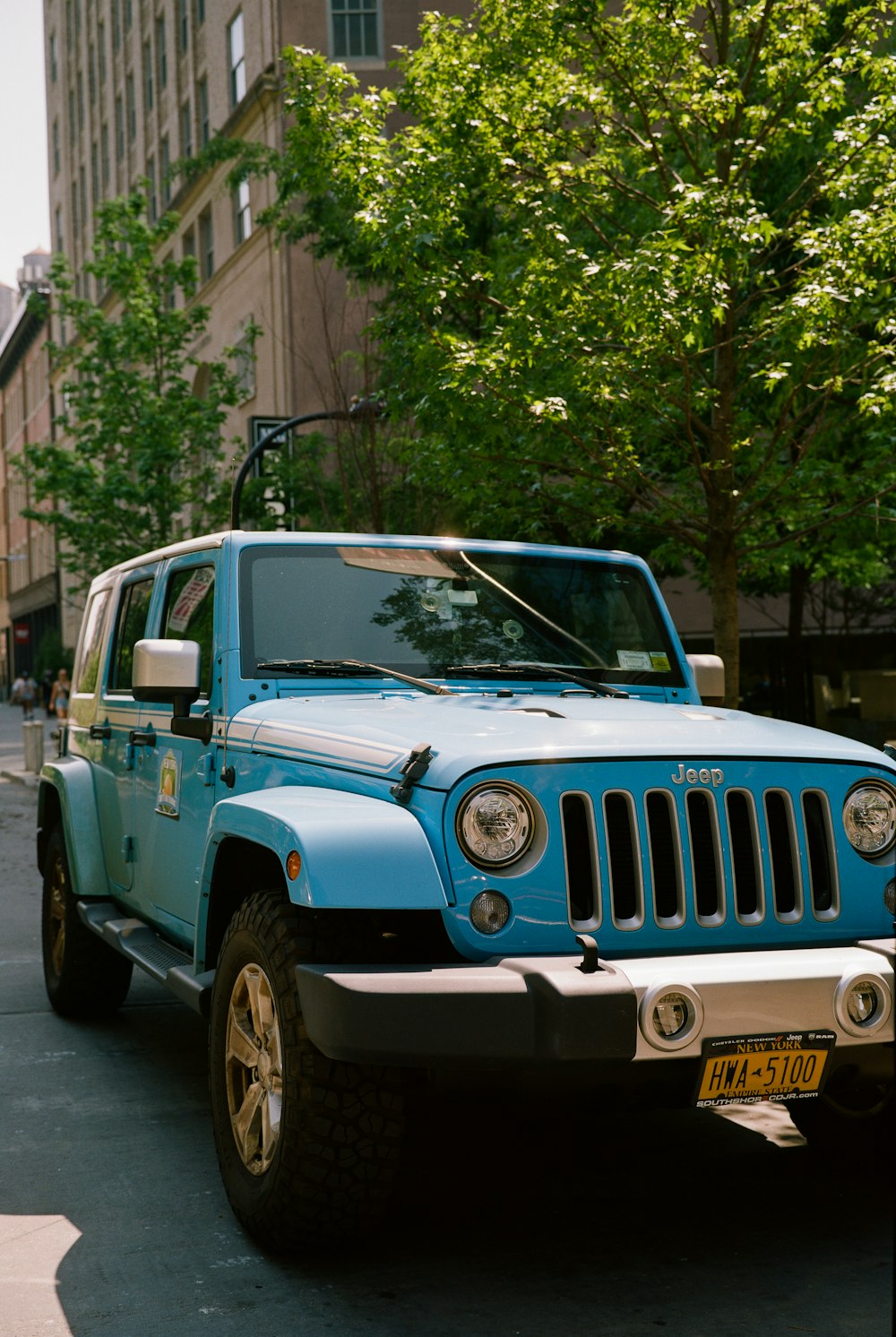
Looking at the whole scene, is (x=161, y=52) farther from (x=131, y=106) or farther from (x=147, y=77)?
(x=131, y=106)

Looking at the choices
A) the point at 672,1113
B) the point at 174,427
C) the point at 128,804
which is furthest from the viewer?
the point at 174,427

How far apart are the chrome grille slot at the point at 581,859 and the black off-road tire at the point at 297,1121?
627 millimetres

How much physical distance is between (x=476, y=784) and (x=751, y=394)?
9.58 metres

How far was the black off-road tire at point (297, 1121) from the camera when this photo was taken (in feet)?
12.2

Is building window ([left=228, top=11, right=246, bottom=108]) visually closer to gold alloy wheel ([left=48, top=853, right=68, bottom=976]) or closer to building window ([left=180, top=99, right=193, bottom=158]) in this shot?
building window ([left=180, top=99, right=193, bottom=158])

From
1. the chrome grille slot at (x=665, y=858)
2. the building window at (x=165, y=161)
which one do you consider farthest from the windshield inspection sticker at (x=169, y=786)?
the building window at (x=165, y=161)

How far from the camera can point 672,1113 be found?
17.9 ft

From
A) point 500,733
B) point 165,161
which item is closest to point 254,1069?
point 500,733

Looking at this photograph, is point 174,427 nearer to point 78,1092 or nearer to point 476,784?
point 78,1092

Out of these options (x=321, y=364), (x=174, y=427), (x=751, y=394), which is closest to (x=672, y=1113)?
(x=751, y=394)

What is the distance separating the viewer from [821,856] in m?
4.03

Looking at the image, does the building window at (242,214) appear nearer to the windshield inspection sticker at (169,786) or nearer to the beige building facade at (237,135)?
the beige building facade at (237,135)

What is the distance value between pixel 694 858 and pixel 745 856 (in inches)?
5.9

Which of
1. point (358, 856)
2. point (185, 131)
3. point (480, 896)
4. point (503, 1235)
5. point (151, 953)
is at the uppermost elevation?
point (185, 131)
